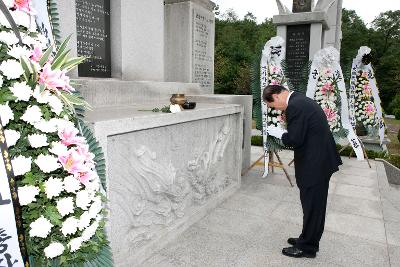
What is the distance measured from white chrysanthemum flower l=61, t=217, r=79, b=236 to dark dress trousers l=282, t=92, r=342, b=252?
7.58 feet

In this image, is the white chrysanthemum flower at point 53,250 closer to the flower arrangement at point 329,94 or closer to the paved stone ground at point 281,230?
the paved stone ground at point 281,230

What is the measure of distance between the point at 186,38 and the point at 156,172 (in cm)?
453

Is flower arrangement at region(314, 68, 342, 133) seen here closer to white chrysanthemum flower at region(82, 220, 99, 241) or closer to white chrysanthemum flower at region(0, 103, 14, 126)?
white chrysanthemum flower at region(82, 220, 99, 241)

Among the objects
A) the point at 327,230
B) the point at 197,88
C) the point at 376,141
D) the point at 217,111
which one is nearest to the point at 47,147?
the point at 217,111

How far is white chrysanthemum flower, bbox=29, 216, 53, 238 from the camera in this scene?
150cm

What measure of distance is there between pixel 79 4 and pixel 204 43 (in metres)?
3.44

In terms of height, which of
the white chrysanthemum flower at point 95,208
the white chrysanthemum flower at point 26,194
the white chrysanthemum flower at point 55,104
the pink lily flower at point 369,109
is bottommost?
the white chrysanthemum flower at point 95,208

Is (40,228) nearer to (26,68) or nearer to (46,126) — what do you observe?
(46,126)

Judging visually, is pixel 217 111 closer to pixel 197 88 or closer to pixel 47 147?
pixel 197 88

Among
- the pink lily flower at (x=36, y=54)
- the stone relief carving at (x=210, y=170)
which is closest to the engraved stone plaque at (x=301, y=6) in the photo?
the stone relief carving at (x=210, y=170)

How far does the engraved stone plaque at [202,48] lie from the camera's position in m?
7.36

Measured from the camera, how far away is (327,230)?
4133 mm

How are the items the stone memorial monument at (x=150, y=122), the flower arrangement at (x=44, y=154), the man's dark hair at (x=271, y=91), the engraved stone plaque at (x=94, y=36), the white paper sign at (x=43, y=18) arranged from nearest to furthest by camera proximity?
the flower arrangement at (x=44, y=154) → the white paper sign at (x=43, y=18) → the stone memorial monument at (x=150, y=122) → the man's dark hair at (x=271, y=91) → the engraved stone plaque at (x=94, y=36)

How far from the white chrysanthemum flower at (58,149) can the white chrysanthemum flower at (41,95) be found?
0.71 ft
